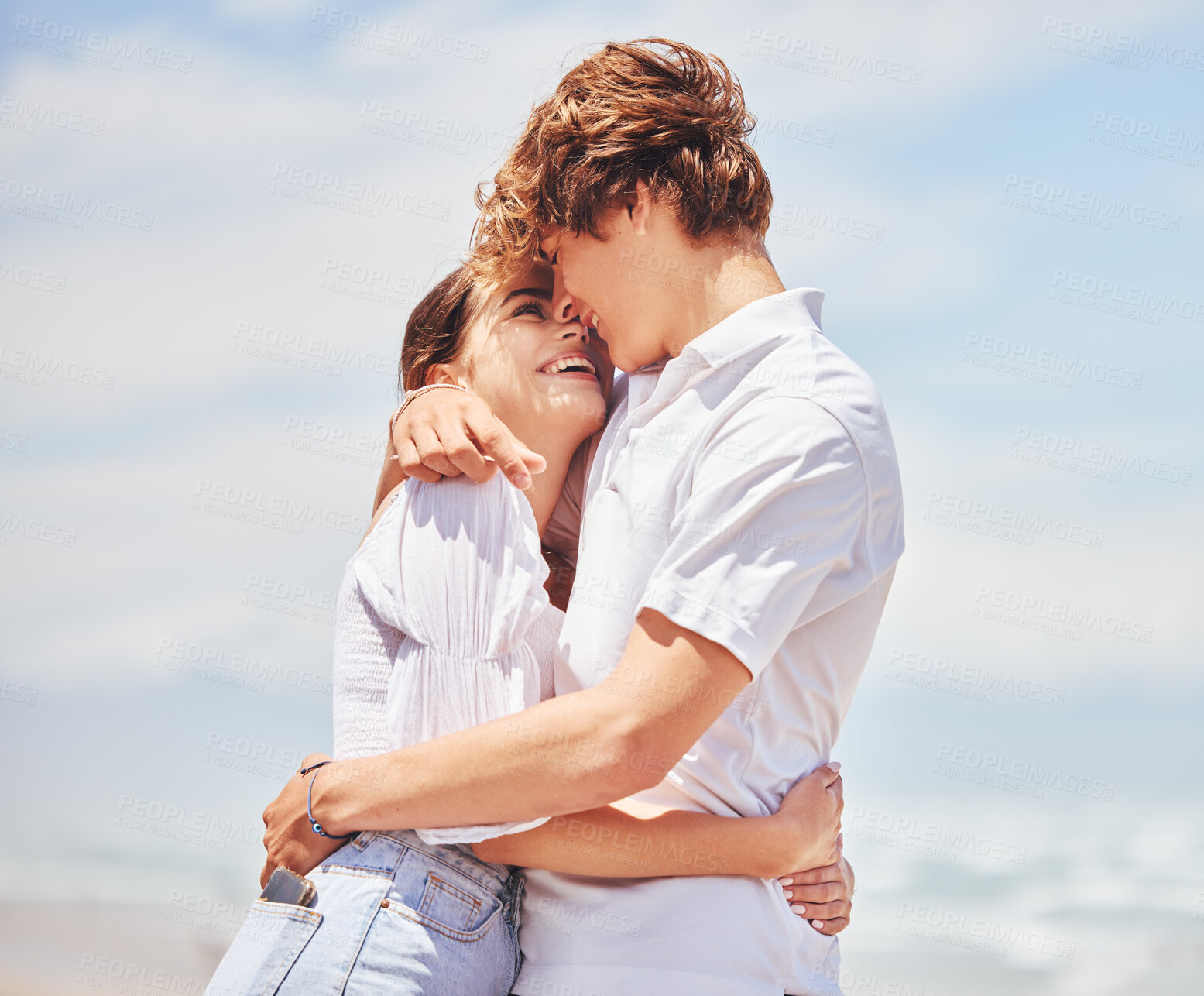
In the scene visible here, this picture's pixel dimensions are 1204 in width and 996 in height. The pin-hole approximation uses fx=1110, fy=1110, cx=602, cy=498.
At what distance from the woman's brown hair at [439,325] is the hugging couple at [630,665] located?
37 centimetres

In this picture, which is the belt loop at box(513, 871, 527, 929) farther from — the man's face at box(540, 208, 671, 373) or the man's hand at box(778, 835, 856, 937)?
the man's face at box(540, 208, 671, 373)

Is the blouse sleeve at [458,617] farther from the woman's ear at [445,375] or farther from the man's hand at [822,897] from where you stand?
the woman's ear at [445,375]

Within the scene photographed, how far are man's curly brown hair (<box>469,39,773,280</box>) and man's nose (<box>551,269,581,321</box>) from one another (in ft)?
0.35

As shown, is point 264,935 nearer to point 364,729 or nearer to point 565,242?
point 364,729

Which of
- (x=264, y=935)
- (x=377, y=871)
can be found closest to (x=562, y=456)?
(x=377, y=871)

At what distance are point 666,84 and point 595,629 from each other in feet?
4.01

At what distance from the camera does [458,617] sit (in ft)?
6.56

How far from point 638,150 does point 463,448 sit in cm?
75

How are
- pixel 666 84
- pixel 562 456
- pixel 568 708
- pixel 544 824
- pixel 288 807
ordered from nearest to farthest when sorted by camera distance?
pixel 568 708 < pixel 544 824 < pixel 288 807 < pixel 666 84 < pixel 562 456

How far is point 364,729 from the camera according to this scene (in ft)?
6.77

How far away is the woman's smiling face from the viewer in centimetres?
255

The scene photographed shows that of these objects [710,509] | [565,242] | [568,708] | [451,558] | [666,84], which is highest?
[666,84]

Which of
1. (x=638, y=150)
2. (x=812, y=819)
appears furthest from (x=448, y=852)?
(x=638, y=150)

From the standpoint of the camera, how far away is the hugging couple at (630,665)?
72.2 inches
